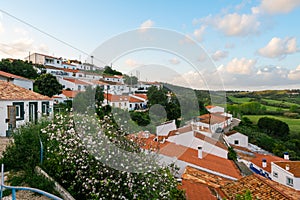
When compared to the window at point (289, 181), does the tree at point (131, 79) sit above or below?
above

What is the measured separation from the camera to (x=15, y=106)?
488 inches

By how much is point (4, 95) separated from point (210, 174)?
10.6 m

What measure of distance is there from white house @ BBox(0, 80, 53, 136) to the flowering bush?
6.90m

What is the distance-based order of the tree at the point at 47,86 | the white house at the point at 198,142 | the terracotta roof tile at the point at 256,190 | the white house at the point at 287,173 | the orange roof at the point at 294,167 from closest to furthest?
1. the terracotta roof tile at the point at 256,190
2. the white house at the point at 198,142
3. the white house at the point at 287,173
4. the orange roof at the point at 294,167
5. the tree at the point at 47,86

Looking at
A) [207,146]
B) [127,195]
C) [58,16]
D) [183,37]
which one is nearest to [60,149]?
[127,195]

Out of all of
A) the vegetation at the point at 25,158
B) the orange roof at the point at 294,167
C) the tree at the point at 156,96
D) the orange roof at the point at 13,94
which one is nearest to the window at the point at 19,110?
the orange roof at the point at 13,94

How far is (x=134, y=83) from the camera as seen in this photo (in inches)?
257

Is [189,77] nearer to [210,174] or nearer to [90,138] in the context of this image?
[90,138]

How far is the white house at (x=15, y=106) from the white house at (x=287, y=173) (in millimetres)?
16157

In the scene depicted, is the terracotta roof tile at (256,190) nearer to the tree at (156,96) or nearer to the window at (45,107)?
the tree at (156,96)

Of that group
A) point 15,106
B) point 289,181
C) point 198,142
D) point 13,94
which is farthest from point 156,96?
point 289,181

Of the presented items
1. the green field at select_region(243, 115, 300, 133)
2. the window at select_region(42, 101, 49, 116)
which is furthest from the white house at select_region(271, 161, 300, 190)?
the green field at select_region(243, 115, 300, 133)

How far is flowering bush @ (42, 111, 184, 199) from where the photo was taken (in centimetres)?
402

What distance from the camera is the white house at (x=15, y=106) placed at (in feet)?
38.8
